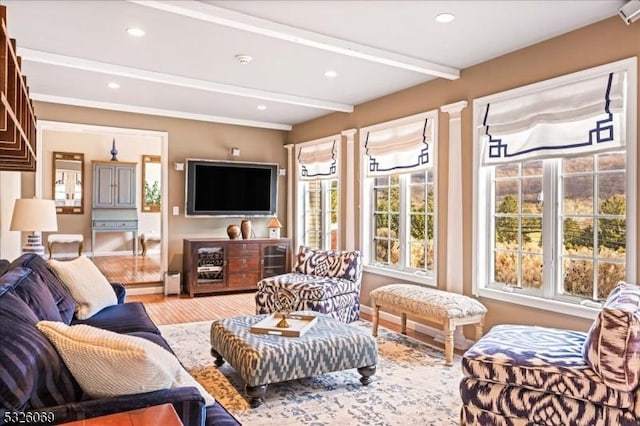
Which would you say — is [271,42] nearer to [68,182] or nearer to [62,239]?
[62,239]

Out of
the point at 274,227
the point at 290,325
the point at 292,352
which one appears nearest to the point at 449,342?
the point at 290,325

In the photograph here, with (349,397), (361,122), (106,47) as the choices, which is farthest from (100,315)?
(361,122)

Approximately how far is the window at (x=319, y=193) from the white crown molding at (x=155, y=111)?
2.28ft

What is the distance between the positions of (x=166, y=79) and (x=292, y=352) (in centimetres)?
310

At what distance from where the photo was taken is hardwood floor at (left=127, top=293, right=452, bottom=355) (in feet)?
16.3

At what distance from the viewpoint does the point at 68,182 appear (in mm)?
9617

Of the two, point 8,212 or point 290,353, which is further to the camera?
point 8,212

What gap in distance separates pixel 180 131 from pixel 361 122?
274 cm

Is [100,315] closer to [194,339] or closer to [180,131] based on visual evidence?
[194,339]

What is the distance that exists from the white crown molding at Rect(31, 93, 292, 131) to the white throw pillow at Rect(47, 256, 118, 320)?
3124mm

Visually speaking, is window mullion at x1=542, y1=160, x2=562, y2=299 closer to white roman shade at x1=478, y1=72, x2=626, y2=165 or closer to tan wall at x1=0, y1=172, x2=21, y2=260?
white roman shade at x1=478, y1=72, x2=626, y2=165

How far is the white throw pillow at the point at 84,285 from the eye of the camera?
308 centimetres

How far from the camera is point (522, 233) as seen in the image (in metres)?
3.79

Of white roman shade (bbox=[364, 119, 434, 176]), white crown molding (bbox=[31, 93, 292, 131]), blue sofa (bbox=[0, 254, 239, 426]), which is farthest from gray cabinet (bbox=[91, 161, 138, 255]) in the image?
blue sofa (bbox=[0, 254, 239, 426])
